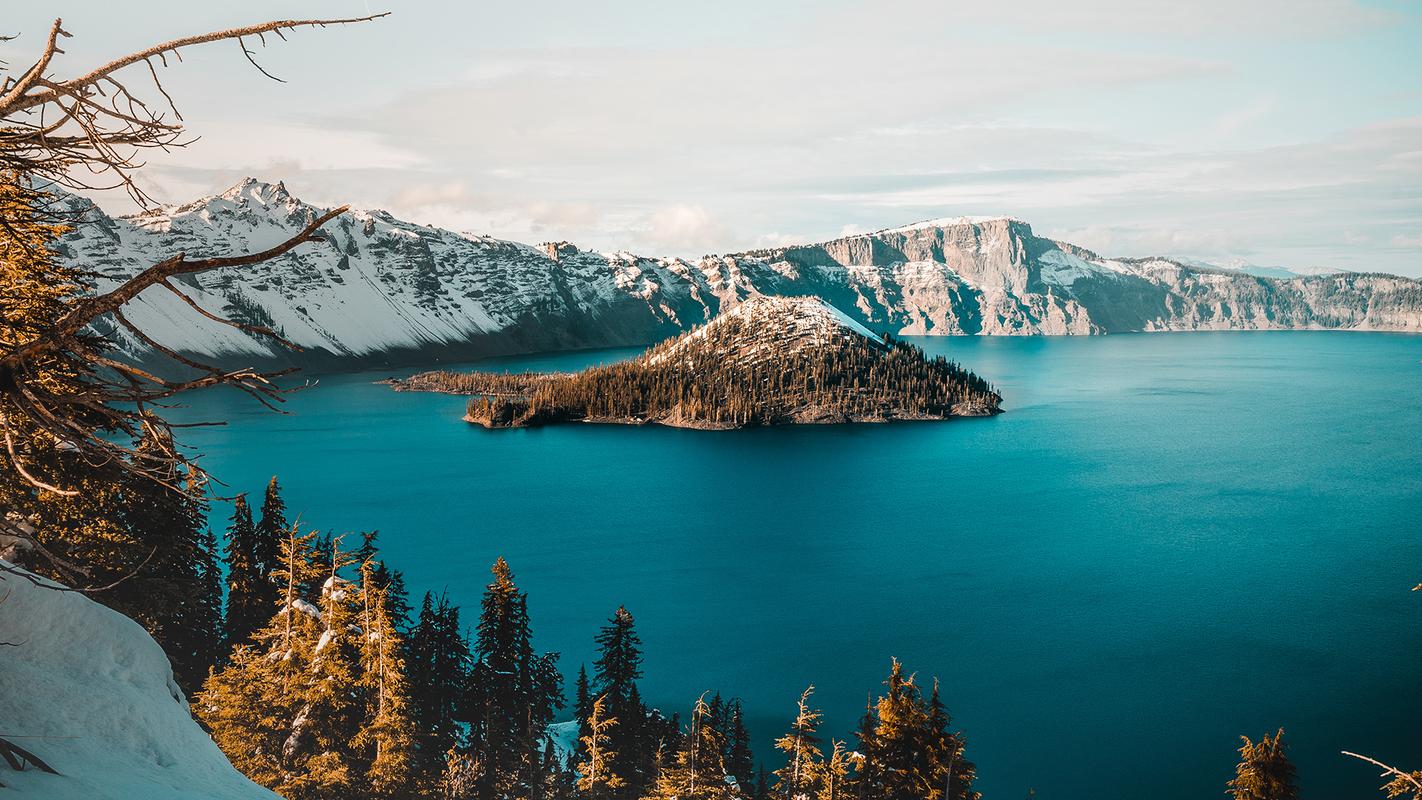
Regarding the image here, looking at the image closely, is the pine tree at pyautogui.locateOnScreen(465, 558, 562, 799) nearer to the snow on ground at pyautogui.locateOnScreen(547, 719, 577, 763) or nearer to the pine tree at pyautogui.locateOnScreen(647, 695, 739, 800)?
the snow on ground at pyautogui.locateOnScreen(547, 719, 577, 763)

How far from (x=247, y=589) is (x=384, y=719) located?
2081 cm

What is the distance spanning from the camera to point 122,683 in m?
11.3

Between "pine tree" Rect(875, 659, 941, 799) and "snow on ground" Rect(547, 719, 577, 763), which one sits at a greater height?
"pine tree" Rect(875, 659, 941, 799)

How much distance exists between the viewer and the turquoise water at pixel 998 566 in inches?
1914

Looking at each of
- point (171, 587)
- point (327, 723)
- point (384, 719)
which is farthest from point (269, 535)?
point (384, 719)

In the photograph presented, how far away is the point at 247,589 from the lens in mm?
44375

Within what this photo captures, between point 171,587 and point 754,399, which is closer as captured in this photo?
point 171,587

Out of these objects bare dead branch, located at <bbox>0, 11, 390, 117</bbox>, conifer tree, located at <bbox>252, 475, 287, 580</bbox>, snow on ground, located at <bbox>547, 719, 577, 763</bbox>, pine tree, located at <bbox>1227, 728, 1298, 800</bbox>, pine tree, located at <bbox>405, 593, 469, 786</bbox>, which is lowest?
snow on ground, located at <bbox>547, 719, 577, 763</bbox>

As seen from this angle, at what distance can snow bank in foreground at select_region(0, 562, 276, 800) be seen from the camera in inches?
340

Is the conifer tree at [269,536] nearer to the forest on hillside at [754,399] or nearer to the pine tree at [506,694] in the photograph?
the pine tree at [506,694]

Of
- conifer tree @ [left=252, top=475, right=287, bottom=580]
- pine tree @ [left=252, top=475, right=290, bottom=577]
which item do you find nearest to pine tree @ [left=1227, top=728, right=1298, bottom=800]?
conifer tree @ [left=252, top=475, right=287, bottom=580]

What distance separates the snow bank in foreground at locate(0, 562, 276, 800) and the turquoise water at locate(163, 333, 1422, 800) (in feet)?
127

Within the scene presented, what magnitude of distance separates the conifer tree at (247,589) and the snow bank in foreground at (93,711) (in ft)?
115

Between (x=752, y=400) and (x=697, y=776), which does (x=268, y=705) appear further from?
(x=752, y=400)
